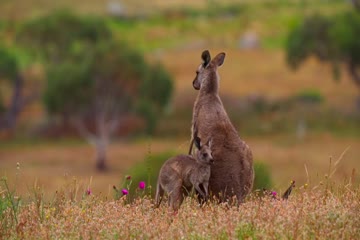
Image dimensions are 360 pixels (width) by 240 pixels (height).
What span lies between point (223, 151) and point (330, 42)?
69354 mm

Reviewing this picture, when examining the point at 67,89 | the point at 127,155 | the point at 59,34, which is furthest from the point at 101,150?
the point at 59,34

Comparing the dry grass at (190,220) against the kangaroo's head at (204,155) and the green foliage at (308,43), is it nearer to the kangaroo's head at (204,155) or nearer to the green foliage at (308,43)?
the kangaroo's head at (204,155)

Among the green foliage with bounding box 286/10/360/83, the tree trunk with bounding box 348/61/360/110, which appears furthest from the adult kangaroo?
the tree trunk with bounding box 348/61/360/110

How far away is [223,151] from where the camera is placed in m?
11.7

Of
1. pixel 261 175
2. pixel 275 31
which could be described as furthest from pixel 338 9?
pixel 261 175

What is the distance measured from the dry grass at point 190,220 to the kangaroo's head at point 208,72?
7.53 feet

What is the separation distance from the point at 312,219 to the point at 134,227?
170cm

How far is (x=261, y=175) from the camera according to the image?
2516cm

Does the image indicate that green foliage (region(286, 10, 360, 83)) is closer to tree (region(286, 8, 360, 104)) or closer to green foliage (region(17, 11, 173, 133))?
tree (region(286, 8, 360, 104))

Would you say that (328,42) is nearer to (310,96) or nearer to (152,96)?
(310,96)

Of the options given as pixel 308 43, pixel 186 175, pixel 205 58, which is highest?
pixel 205 58

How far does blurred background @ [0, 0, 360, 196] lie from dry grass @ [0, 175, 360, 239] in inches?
2056

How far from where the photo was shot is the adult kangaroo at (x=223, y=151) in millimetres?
11562

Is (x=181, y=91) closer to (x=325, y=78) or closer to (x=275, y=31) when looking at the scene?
(x=325, y=78)
